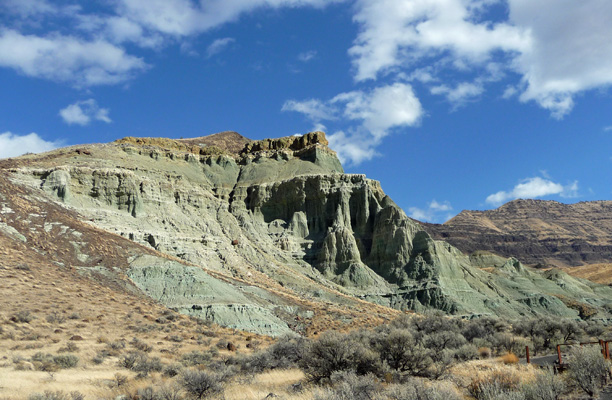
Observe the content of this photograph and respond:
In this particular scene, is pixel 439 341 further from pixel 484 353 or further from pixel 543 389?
pixel 543 389

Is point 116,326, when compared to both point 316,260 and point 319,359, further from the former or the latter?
point 316,260

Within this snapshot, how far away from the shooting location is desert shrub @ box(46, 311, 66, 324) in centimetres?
2602

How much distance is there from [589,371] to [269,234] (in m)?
65.6

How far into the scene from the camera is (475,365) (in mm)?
17578

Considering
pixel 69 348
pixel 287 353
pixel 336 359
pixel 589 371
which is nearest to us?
pixel 589 371

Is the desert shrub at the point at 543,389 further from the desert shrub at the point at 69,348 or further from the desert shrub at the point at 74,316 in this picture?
the desert shrub at the point at 74,316

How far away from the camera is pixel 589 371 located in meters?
11.1

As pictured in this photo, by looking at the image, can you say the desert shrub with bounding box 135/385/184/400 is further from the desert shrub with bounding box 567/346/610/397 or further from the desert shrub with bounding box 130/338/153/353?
the desert shrub with bounding box 130/338/153/353

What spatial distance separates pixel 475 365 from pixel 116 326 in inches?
820

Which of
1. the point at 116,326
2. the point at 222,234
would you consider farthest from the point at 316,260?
the point at 116,326

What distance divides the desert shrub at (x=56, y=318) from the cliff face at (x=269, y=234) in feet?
37.5

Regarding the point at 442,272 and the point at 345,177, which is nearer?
the point at 442,272

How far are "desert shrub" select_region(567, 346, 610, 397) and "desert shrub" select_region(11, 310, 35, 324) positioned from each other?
25.1 metres

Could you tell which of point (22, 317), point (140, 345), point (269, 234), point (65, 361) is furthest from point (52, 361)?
point (269, 234)
